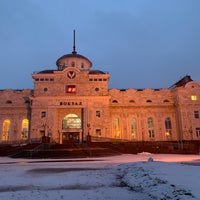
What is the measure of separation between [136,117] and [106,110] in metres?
7.87

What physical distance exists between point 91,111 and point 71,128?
5331mm

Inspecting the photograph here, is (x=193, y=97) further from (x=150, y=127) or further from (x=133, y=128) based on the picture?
(x=133, y=128)

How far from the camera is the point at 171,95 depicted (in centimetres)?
4447

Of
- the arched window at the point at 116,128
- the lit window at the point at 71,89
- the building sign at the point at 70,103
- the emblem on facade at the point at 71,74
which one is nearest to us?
the building sign at the point at 70,103

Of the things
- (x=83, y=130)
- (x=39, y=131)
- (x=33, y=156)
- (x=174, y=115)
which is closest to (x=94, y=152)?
(x=33, y=156)

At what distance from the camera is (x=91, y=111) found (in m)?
39.2

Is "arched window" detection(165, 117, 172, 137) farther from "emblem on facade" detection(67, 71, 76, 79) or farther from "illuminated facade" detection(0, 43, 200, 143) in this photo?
"emblem on facade" detection(67, 71, 76, 79)

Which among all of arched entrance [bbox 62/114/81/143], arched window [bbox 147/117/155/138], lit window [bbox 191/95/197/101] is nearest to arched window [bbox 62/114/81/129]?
arched entrance [bbox 62/114/81/143]

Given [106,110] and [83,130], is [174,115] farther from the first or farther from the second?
[83,130]

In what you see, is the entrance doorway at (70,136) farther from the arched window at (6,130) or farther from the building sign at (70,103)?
the arched window at (6,130)

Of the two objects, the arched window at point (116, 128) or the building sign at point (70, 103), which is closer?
the building sign at point (70, 103)

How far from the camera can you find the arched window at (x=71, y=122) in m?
39.7

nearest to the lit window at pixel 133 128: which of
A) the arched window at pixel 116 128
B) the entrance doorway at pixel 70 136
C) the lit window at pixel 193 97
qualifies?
the arched window at pixel 116 128

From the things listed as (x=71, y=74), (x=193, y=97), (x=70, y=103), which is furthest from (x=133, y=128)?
(x=71, y=74)
